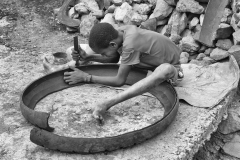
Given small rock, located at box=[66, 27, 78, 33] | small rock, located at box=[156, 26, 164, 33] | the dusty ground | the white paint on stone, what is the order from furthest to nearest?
1. the white paint on stone
2. small rock, located at box=[66, 27, 78, 33]
3. small rock, located at box=[156, 26, 164, 33]
4. the dusty ground

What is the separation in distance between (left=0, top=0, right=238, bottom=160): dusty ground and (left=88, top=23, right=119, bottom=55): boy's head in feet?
3.23

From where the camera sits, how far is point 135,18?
16.0ft

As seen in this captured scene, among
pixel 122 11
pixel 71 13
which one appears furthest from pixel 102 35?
pixel 71 13

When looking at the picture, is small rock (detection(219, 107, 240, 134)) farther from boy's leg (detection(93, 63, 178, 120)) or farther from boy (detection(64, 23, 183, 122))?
boy's leg (detection(93, 63, 178, 120))

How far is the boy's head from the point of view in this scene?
119 inches

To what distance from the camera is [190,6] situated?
14.2 ft

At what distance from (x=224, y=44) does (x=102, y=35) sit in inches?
72.1

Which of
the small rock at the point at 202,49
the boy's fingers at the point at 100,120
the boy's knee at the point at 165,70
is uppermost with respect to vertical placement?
the boy's knee at the point at 165,70

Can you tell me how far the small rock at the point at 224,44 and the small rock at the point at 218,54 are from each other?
52 millimetres

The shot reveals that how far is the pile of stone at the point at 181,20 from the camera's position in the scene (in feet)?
13.3

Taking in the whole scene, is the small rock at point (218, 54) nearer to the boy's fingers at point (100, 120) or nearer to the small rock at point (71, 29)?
the boy's fingers at point (100, 120)

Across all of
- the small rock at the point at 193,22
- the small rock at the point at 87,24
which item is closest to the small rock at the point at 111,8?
the small rock at the point at 87,24

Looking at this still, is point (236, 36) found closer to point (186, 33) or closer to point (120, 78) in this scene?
point (186, 33)

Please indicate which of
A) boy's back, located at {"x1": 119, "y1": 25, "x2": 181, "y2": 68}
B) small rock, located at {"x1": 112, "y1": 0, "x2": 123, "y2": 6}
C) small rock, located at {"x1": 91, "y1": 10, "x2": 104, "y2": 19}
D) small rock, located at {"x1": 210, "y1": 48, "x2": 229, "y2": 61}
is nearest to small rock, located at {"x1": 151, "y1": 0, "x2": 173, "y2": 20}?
small rock, located at {"x1": 112, "y1": 0, "x2": 123, "y2": 6}
